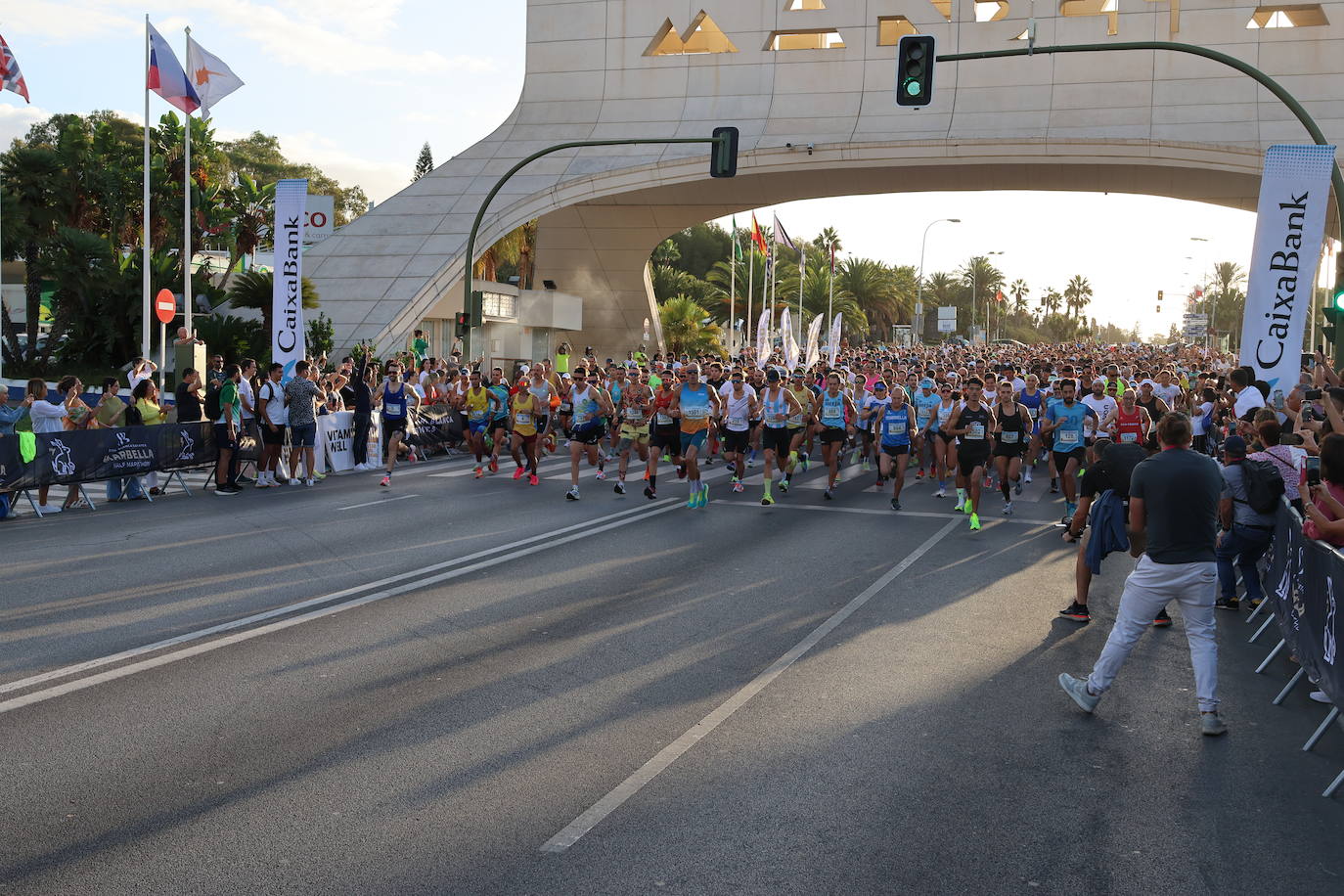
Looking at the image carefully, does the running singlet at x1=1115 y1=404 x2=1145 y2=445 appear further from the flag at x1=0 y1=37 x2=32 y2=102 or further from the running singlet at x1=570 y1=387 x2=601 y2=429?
the flag at x1=0 y1=37 x2=32 y2=102

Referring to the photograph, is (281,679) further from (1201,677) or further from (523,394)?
(523,394)

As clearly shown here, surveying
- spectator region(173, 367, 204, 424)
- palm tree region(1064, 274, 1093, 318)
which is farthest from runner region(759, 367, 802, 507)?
palm tree region(1064, 274, 1093, 318)

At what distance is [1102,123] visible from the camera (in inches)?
1652

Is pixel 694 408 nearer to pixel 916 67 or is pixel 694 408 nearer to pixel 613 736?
pixel 916 67

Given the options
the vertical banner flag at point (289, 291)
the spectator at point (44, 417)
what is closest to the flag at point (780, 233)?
the vertical banner flag at point (289, 291)

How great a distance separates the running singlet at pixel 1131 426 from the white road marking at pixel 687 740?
611 cm

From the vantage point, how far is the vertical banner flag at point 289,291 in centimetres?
2255

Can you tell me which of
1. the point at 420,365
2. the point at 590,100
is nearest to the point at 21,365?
the point at 420,365

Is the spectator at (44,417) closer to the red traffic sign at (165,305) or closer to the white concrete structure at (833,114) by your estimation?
the red traffic sign at (165,305)

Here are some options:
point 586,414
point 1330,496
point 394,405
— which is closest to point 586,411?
point 586,414

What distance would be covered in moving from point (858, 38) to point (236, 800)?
42902 millimetres

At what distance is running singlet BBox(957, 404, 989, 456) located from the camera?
1547cm

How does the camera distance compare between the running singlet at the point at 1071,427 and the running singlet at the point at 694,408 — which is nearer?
the running singlet at the point at 1071,427

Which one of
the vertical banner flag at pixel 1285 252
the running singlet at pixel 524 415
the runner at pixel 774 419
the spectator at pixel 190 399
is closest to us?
the vertical banner flag at pixel 1285 252
